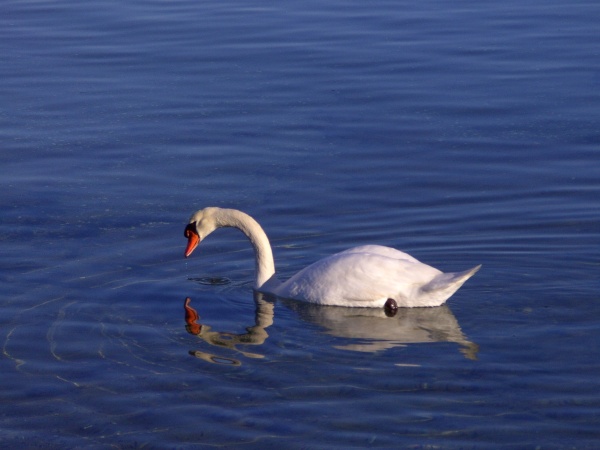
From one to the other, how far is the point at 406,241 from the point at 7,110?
6.92m

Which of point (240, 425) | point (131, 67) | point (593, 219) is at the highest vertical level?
Answer: point (131, 67)

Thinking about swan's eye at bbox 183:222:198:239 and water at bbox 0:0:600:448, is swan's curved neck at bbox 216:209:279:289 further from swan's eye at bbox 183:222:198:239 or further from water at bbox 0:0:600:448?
swan's eye at bbox 183:222:198:239

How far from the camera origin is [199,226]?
11.3m

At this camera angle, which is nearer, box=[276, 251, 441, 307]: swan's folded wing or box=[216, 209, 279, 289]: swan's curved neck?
box=[276, 251, 441, 307]: swan's folded wing

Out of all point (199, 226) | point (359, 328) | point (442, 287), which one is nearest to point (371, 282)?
point (359, 328)

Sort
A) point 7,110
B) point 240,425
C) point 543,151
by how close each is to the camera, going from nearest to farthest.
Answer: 1. point 240,425
2. point 543,151
3. point 7,110

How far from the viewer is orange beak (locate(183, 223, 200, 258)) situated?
11.3m

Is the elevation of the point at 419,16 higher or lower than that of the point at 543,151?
higher

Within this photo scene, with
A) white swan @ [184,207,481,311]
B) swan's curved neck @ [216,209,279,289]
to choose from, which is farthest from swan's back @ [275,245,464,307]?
swan's curved neck @ [216,209,279,289]

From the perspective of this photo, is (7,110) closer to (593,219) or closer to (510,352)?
(593,219)

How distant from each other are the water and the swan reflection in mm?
Result: 32

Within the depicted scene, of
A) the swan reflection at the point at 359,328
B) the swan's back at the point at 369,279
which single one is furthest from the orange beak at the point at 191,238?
the swan's back at the point at 369,279

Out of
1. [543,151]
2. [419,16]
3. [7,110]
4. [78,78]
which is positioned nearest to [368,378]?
[543,151]

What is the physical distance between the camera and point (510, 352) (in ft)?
29.4
